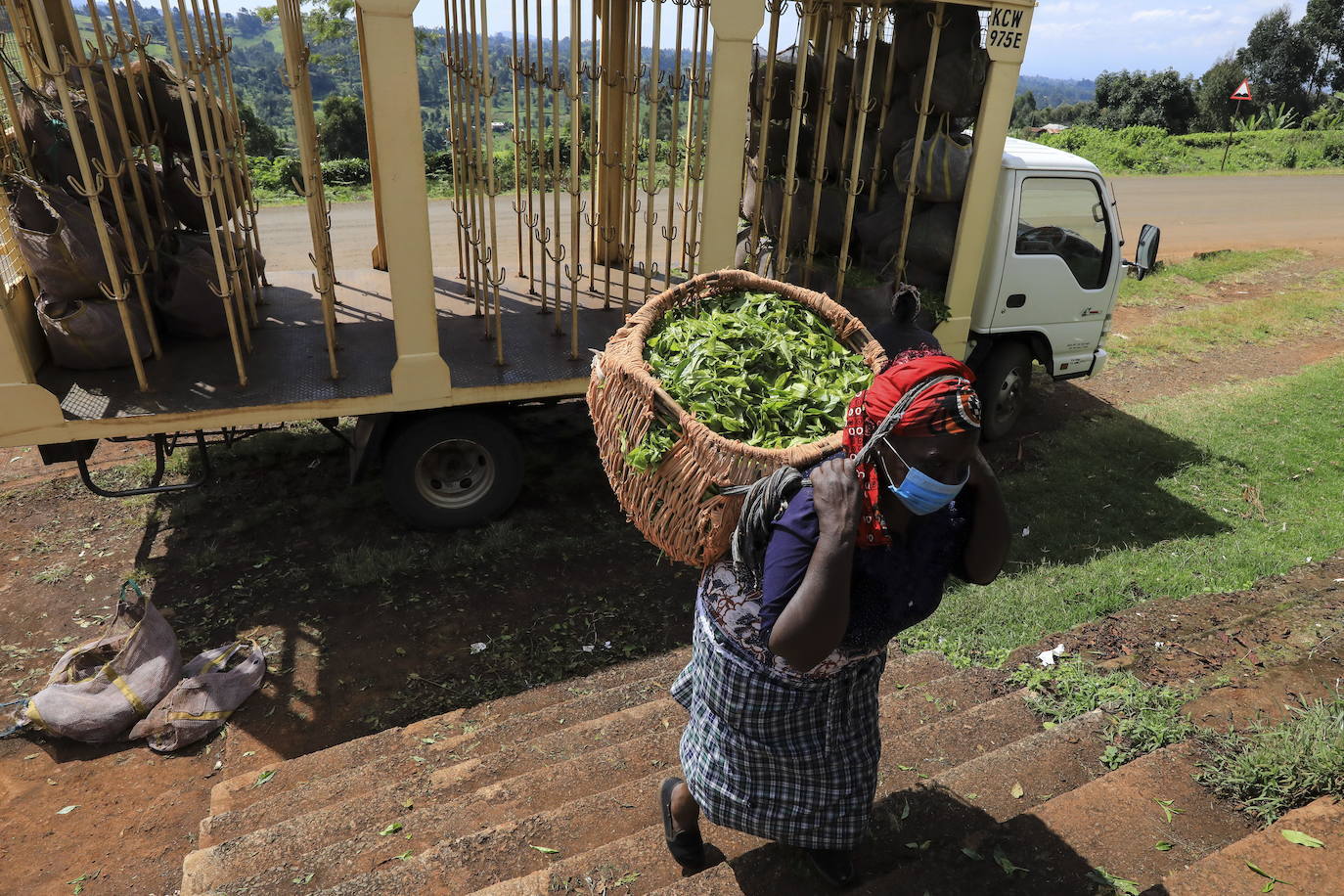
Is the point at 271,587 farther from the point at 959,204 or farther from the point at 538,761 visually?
the point at 959,204

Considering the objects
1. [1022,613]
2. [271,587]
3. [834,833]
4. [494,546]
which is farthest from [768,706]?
[271,587]

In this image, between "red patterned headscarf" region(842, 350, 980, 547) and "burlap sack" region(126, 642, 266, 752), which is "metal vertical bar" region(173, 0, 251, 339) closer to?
"burlap sack" region(126, 642, 266, 752)

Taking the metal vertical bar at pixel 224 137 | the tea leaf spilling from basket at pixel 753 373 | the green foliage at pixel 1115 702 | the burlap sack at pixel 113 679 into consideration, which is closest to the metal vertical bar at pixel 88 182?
the metal vertical bar at pixel 224 137

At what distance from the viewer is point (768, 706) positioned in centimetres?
227

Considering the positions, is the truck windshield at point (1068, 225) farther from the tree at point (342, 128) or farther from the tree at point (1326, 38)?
the tree at point (1326, 38)

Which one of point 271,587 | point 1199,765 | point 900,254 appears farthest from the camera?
point 900,254

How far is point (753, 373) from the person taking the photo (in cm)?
274

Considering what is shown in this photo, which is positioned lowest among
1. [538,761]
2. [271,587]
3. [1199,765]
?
[271,587]

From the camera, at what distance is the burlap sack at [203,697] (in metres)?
3.75

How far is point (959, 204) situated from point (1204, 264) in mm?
8857

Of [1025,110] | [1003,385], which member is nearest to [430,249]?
[1003,385]

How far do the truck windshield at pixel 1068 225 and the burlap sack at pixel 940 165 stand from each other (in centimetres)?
89

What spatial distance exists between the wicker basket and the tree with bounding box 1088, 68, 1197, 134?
3921 centimetres

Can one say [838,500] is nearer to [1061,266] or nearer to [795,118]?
[795,118]
